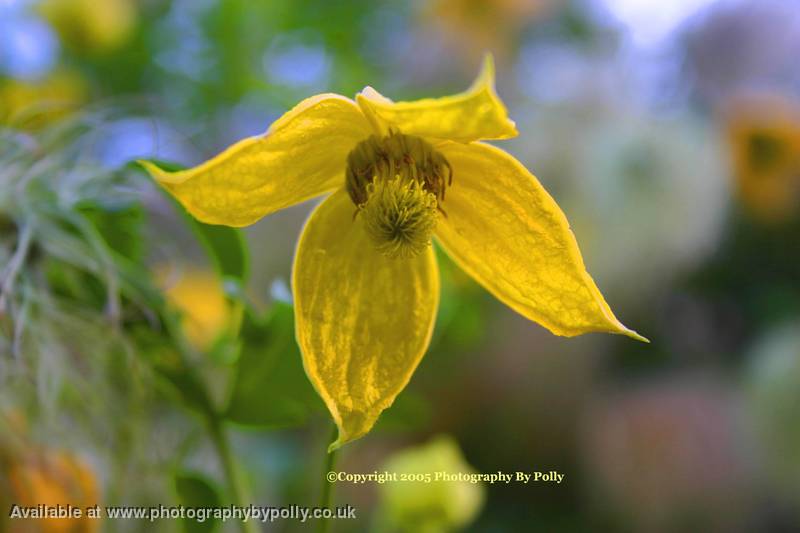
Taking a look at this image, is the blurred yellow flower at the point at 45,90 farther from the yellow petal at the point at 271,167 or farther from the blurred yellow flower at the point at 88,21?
the yellow petal at the point at 271,167

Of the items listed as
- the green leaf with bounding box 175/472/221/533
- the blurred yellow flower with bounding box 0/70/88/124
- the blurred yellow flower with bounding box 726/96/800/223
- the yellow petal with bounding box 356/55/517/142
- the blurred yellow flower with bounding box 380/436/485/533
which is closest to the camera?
the yellow petal with bounding box 356/55/517/142

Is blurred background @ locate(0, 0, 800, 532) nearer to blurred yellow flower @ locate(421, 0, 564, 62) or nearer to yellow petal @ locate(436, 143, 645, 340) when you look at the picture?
blurred yellow flower @ locate(421, 0, 564, 62)

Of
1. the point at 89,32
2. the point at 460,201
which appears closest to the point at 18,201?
the point at 460,201

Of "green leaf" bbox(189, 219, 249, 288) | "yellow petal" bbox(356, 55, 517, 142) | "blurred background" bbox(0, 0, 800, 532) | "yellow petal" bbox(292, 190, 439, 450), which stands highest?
"yellow petal" bbox(356, 55, 517, 142)

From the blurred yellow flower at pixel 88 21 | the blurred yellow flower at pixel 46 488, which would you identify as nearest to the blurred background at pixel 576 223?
the blurred yellow flower at pixel 88 21

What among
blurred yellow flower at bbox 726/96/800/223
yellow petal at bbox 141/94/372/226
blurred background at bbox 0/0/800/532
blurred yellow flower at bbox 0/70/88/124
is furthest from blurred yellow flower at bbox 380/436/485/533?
blurred yellow flower at bbox 726/96/800/223

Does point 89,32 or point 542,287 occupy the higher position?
point 542,287

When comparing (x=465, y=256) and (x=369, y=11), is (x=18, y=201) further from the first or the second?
(x=369, y=11)
